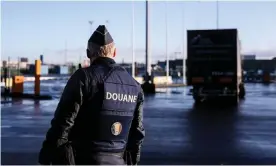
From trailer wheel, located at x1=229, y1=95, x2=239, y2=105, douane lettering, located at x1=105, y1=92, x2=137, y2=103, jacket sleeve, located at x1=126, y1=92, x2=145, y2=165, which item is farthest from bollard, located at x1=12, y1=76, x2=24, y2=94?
douane lettering, located at x1=105, y1=92, x2=137, y2=103

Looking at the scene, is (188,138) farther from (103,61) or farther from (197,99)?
(197,99)

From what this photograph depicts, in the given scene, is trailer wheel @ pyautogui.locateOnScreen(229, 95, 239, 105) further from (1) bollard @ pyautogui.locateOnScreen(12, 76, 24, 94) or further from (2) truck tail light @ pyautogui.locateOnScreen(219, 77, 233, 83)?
(1) bollard @ pyautogui.locateOnScreen(12, 76, 24, 94)

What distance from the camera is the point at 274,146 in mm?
9742

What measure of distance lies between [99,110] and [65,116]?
10.3 inches

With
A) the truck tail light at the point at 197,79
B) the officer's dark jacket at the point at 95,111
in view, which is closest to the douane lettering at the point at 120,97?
the officer's dark jacket at the point at 95,111

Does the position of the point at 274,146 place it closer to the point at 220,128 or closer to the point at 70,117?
the point at 220,128

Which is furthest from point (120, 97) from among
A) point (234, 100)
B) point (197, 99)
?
point (234, 100)

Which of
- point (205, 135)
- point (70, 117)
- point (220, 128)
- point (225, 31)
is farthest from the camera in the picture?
point (225, 31)

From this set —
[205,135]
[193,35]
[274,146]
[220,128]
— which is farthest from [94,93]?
[193,35]

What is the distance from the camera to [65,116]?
10.6ft

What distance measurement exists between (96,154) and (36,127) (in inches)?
395

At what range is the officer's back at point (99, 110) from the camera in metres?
3.25

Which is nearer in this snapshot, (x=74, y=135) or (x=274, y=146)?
(x=74, y=135)

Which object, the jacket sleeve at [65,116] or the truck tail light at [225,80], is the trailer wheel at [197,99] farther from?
the jacket sleeve at [65,116]
